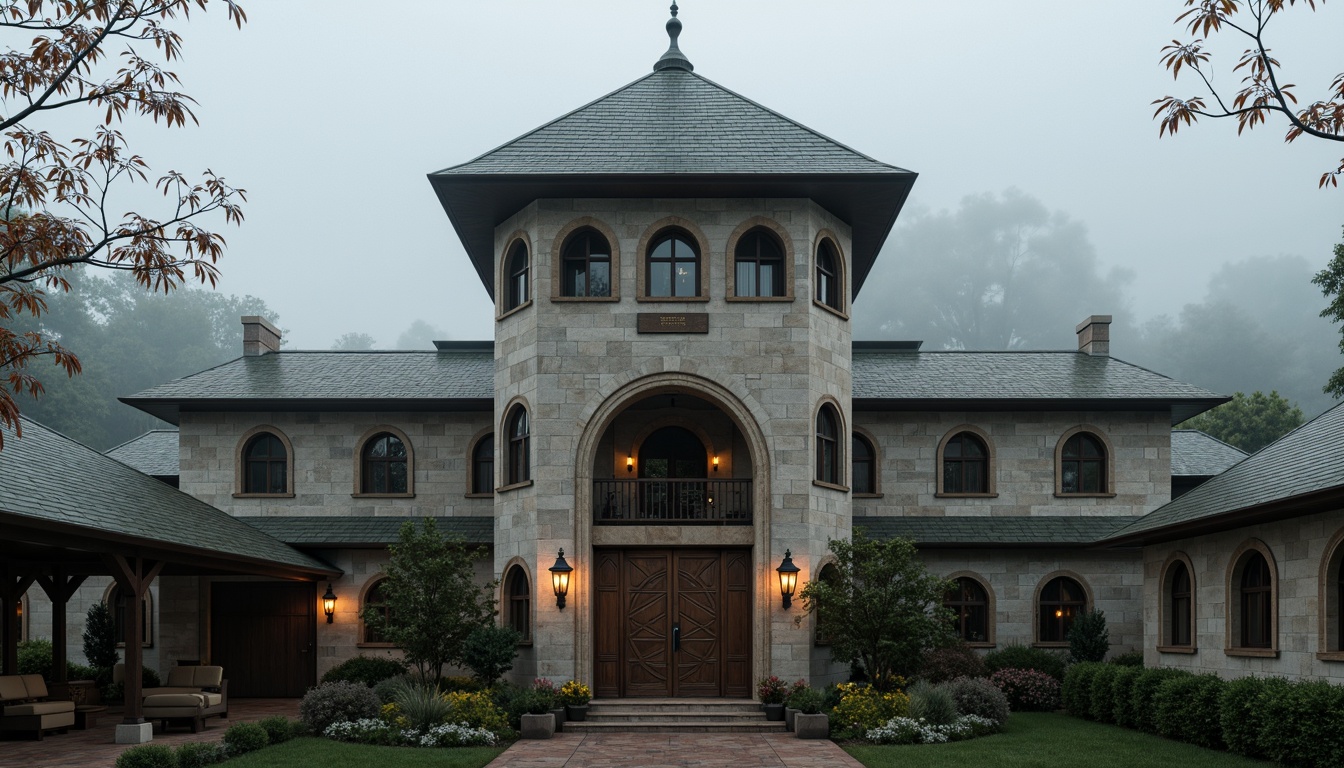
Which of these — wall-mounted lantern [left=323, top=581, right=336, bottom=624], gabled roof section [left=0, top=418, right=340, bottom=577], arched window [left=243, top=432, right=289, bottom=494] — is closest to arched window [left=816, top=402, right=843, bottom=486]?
gabled roof section [left=0, top=418, right=340, bottom=577]

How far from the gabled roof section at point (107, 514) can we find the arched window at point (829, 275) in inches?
452

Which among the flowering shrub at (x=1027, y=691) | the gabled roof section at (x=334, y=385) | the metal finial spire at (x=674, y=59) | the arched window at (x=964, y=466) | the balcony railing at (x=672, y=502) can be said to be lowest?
the flowering shrub at (x=1027, y=691)

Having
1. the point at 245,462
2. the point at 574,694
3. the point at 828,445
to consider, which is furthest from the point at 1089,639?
the point at 245,462

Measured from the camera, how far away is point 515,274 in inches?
910

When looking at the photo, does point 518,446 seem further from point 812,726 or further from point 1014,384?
point 1014,384

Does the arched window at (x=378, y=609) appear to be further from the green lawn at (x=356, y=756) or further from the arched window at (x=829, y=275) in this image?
the arched window at (x=829, y=275)

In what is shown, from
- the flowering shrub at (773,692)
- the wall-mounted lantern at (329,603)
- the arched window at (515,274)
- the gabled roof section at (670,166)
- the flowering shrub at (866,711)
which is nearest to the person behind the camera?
the flowering shrub at (866,711)

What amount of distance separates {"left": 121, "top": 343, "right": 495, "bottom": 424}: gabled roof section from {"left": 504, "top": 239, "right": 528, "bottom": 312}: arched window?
3599mm

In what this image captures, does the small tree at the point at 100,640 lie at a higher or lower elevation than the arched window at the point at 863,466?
lower

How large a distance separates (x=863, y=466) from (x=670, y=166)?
29.4ft

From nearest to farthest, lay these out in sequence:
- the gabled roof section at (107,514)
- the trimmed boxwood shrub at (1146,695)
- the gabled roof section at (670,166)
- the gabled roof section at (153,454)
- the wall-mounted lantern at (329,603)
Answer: the gabled roof section at (107,514), the trimmed boxwood shrub at (1146,695), the gabled roof section at (670,166), the wall-mounted lantern at (329,603), the gabled roof section at (153,454)

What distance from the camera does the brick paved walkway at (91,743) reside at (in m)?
15.8

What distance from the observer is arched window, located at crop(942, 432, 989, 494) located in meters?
26.9

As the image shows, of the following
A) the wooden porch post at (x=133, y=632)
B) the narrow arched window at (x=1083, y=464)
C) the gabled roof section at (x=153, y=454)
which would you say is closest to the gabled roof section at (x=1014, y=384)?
the narrow arched window at (x=1083, y=464)
